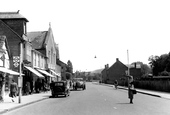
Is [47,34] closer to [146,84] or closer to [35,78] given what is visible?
[35,78]

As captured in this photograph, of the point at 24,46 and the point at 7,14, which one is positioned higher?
the point at 7,14

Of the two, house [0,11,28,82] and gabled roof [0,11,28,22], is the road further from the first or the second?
gabled roof [0,11,28,22]

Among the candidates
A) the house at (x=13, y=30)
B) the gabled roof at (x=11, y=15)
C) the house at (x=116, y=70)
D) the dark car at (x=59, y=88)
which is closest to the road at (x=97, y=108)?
the dark car at (x=59, y=88)

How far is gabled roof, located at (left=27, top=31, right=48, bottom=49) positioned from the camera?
147ft

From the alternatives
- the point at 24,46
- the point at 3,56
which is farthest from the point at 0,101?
the point at 24,46

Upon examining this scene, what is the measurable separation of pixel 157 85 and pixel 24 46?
19.2m

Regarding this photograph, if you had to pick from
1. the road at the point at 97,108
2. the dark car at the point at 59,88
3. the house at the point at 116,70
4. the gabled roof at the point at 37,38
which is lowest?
the road at the point at 97,108

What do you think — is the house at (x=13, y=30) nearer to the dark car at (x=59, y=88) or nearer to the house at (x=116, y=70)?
the dark car at (x=59, y=88)

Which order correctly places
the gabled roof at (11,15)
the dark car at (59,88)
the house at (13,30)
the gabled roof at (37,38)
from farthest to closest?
the gabled roof at (37,38) → the gabled roof at (11,15) → the house at (13,30) → the dark car at (59,88)

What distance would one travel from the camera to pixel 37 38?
4622 centimetres

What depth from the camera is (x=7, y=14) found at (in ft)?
104

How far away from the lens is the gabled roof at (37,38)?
147ft

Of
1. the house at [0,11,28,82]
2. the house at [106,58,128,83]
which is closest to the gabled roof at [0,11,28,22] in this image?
the house at [0,11,28,82]

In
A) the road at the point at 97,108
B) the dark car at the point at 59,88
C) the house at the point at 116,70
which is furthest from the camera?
the house at the point at 116,70
